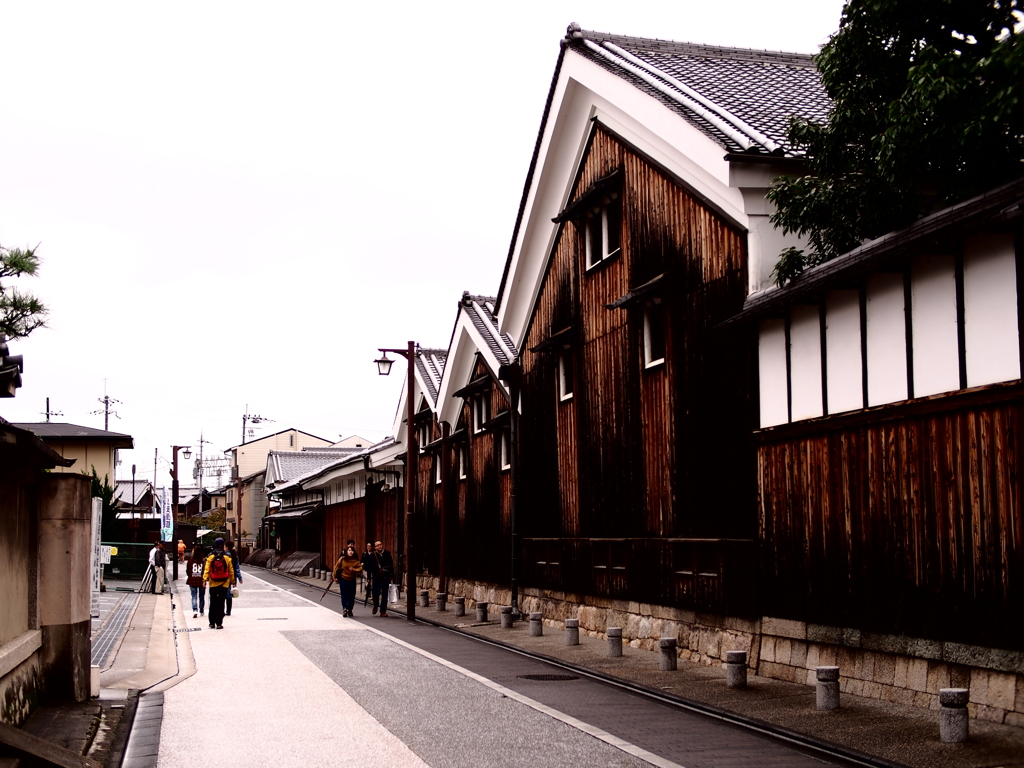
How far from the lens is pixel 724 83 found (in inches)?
733

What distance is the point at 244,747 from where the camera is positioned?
9.45m

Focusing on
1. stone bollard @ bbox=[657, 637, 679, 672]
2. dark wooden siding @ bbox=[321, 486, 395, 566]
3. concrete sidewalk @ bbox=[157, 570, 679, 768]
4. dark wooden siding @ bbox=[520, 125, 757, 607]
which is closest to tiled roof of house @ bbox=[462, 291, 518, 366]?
dark wooden siding @ bbox=[520, 125, 757, 607]

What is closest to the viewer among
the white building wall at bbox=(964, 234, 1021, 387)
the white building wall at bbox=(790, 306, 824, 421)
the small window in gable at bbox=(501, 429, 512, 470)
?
the white building wall at bbox=(964, 234, 1021, 387)

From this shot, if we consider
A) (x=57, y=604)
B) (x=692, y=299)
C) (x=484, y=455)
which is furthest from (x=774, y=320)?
(x=484, y=455)

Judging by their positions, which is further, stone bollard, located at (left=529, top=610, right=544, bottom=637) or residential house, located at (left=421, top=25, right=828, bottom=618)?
stone bollard, located at (left=529, top=610, right=544, bottom=637)

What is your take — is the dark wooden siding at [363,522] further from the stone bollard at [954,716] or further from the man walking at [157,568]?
the stone bollard at [954,716]

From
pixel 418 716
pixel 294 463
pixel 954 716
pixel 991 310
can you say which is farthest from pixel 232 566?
pixel 294 463

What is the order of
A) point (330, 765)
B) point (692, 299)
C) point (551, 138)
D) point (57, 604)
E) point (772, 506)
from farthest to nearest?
point (551, 138) → point (692, 299) → point (772, 506) → point (57, 604) → point (330, 765)

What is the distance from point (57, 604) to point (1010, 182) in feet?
34.6

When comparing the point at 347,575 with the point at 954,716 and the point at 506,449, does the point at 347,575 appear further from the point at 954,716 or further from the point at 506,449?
the point at 954,716

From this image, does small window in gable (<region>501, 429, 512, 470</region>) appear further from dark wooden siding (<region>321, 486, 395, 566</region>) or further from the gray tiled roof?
the gray tiled roof

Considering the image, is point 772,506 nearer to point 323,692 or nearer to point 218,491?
point 323,692

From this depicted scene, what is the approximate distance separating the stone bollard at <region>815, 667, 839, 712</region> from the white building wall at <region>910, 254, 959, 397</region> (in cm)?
295

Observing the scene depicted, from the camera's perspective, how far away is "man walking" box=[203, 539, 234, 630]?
22812 millimetres
